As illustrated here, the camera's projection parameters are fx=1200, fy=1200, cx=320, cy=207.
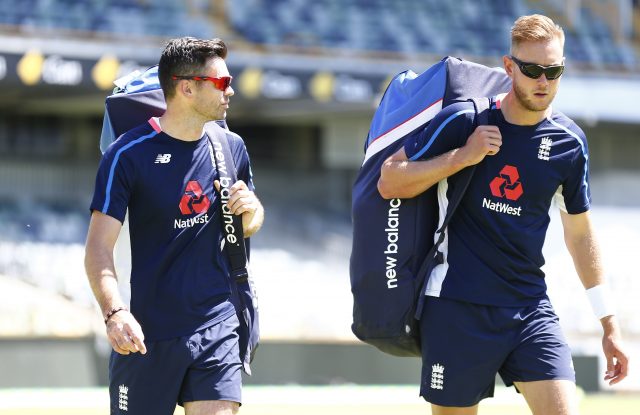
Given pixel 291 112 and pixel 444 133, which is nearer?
pixel 444 133

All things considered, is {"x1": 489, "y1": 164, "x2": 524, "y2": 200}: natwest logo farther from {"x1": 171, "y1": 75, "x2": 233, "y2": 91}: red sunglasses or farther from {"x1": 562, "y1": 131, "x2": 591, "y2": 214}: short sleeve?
{"x1": 171, "y1": 75, "x2": 233, "y2": 91}: red sunglasses

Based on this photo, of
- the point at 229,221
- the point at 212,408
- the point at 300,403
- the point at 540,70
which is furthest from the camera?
the point at 300,403

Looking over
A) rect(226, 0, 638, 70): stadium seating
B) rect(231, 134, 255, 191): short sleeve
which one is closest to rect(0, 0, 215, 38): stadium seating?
rect(226, 0, 638, 70): stadium seating

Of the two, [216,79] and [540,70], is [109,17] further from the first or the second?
[540,70]

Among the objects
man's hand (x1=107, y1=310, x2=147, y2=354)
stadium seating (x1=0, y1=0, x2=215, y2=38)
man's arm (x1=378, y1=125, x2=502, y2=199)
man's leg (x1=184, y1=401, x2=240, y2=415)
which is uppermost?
stadium seating (x1=0, y1=0, x2=215, y2=38)

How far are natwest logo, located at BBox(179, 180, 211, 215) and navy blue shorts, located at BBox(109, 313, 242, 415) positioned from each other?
0.44 meters

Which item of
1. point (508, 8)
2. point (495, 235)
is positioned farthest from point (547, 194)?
point (508, 8)

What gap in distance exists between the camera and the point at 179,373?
4457 mm

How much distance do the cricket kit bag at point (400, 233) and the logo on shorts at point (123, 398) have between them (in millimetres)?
946

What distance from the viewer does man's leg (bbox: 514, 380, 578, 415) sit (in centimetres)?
448

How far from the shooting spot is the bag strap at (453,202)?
4.64 m

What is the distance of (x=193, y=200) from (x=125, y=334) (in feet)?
2.16

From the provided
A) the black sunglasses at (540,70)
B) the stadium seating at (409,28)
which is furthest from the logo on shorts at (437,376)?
the stadium seating at (409,28)

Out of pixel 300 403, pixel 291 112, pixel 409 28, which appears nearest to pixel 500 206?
pixel 300 403
